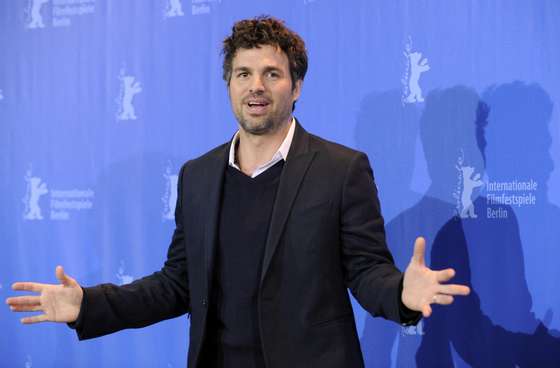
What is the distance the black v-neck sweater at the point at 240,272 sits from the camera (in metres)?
2.04

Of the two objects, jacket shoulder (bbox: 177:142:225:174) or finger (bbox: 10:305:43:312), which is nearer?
finger (bbox: 10:305:43:312)

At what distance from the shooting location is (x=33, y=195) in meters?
3.86

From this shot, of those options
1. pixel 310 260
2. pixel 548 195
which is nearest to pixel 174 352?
pixel 310 260

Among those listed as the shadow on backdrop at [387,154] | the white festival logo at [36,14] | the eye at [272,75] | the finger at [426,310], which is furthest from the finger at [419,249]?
the white festival logo at [36,14]

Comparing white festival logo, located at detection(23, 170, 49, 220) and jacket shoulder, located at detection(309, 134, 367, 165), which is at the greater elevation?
jacket shoulder, located at detection(309, 134, 367, 165)

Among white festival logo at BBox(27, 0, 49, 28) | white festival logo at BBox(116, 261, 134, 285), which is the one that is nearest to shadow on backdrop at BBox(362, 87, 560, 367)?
white festival logo at BBox(116, 261, 134, 285)

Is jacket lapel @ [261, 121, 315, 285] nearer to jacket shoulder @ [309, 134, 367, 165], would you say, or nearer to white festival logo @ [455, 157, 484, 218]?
jacket shoulder @ [309, 134, 367, 165]

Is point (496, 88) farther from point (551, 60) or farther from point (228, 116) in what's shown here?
point (228, 116)

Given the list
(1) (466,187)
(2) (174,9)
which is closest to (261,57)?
(1) (466,187)

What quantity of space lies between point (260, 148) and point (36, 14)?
230 centimetres

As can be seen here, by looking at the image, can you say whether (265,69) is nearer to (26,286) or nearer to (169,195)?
(26,286)

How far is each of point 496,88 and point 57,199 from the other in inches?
96.0

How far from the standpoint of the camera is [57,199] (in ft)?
12.4

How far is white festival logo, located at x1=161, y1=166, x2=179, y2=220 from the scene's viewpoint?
3.52m
